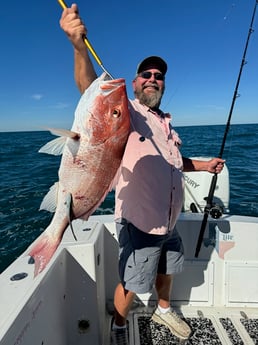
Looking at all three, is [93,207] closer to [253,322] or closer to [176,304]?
[176,304]

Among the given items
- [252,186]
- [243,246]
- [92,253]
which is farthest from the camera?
[252,186]

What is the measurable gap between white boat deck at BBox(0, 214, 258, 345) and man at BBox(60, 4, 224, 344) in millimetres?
255

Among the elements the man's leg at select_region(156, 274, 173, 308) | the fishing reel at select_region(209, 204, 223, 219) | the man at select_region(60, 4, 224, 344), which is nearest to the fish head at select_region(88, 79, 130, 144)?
the man at select_region(60, 4, 224, 344)

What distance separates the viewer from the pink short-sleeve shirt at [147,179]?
77.3 inches

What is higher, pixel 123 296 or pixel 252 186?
pixel 123 296

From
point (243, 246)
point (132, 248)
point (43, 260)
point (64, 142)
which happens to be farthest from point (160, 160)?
point (243, 246)

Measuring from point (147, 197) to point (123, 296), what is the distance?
0.83m

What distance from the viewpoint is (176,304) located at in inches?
115

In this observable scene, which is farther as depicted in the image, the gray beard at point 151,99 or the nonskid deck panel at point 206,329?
the nonskid deck panel at point 206,329

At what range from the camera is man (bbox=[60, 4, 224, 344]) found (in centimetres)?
197

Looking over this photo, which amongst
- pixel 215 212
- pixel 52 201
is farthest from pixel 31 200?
pixel 52 201

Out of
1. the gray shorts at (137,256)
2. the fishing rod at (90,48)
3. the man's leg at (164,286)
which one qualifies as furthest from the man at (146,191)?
the fishing rod at (90,48)

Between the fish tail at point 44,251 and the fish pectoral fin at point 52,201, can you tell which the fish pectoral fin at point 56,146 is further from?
the fish tail at point 44,251

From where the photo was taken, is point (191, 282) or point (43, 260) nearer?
point (43, 260)
